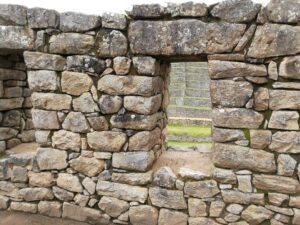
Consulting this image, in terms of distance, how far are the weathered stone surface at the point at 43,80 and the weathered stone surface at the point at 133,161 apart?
1268 millimetres

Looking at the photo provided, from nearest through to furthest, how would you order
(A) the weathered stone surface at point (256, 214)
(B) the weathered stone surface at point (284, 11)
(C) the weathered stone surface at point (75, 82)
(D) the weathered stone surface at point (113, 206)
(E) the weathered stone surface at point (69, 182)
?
(B) the weathered stone surface at point (284, 11)
(A) the weathered stone surface at point (256, 214)
(C) the weathered stone surface at point (75, 82)
(D) the weathered stone surface at point (113, 206)
(E) the weathered stone surface at point (69, 182)

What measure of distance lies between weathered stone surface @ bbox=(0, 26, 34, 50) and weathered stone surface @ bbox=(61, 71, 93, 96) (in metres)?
0.66

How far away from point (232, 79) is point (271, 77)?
1.40 feet

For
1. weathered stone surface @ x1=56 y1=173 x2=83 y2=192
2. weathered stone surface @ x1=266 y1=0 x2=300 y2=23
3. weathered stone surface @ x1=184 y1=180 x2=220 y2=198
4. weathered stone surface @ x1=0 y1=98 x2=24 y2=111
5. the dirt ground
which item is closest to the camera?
weathered stone surface @ x1=266 y1=0 x2=300 y2=23

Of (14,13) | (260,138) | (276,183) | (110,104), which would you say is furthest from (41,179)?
(276,183)

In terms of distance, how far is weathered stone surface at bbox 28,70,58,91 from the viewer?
13.8ft

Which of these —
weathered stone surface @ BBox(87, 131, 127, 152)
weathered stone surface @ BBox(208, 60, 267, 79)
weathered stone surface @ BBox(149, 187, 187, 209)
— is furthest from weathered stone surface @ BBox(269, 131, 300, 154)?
weathered stone surface @ BBox(87, 131, 127, 152)

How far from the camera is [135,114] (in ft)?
13.1

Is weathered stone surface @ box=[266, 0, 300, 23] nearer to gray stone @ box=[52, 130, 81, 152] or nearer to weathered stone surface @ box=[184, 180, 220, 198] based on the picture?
weathered stone surface @ box=[184, 180, 220, 198]

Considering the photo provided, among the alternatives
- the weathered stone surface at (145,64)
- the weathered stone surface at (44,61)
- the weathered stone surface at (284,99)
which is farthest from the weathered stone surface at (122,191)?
the weathered stone surface at (284,99)

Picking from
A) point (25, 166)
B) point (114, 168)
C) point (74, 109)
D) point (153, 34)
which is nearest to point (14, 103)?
point (25, 166)

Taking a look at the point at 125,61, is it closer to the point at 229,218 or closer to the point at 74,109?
the point at 74,109

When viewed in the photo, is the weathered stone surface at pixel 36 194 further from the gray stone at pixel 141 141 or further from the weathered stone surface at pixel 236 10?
the weathered stone surface at pixel 236 10

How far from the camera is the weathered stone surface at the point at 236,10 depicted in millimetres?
3445
